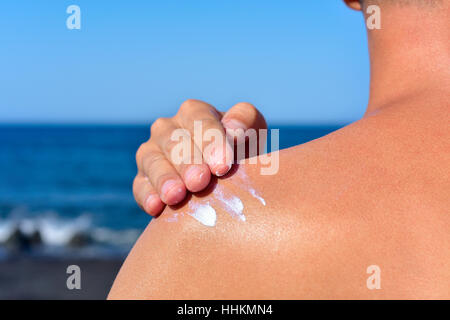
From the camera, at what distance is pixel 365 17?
57.1 inches

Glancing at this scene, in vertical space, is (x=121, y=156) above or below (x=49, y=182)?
above

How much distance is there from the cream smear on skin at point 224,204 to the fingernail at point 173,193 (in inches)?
1.7

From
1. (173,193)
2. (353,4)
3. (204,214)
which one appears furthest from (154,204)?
(353,4)

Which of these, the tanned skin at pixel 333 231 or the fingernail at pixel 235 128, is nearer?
the tanned skin at pixel 333 231

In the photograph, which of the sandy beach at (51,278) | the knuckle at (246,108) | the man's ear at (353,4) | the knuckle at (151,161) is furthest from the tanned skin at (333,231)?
the sandy beach at (51,278)

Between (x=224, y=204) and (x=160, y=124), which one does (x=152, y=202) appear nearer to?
(x=224, y=204)

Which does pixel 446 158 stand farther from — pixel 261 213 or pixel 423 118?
pixel 261 213

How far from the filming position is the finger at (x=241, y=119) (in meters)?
1.51

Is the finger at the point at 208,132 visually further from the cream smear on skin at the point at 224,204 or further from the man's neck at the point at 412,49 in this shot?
the man's neck at the point at 412,49

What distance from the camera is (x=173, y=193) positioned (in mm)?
1234

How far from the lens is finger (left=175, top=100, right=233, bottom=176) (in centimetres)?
120

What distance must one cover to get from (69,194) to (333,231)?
24689 millimetres
